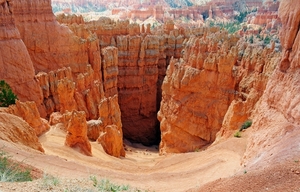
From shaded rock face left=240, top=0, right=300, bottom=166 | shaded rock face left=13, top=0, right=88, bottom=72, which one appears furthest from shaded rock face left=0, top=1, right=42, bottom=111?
shaded rock face left=240, top=0, right=300, bottom=166

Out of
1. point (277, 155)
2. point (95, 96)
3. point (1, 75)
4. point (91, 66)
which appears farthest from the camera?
point (91, 66)

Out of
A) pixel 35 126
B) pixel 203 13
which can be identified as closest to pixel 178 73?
pixel 35 126

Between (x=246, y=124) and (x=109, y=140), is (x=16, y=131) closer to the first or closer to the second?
(x=109, y=140)

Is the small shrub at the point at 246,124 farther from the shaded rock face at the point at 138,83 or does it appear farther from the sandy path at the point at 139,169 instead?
the shaded rock face at the point at 138,83

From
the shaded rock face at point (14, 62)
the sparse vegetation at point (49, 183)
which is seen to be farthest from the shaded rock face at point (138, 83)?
the sparse vegetation at point (49, 183)

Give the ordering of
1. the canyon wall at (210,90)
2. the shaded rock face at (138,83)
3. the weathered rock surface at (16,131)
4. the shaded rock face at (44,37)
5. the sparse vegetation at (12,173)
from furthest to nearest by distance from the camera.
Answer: the shaded rock face at (138,83)
the shaded rock face at (44,37)
the canyon wall at (210,90)
the weathered rock surface at (16,131)
the sparse vegetation at (12,173)

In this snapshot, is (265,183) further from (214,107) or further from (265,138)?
(214,107)

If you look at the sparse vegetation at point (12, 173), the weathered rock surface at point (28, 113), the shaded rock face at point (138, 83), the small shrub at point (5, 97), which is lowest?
the shaded rock face at point (138, 83)
